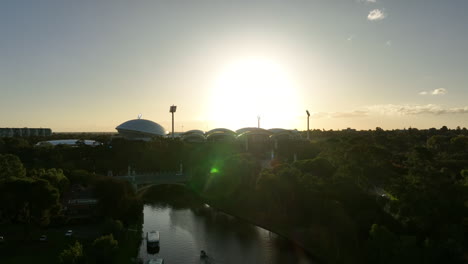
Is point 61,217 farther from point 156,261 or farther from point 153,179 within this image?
point 153,179

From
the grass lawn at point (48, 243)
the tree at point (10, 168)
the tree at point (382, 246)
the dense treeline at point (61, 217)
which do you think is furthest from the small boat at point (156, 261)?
the tree at point (10, 168)

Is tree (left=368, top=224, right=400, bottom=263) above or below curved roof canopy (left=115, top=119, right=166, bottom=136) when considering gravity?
below

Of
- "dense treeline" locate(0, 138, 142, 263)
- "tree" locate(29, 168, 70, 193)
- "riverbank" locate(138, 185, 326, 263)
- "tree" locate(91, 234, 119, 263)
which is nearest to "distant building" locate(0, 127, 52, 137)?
"riverbank" locate(138, 185, 326, 263)

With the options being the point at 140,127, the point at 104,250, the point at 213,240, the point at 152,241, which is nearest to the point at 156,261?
the point at 152,241

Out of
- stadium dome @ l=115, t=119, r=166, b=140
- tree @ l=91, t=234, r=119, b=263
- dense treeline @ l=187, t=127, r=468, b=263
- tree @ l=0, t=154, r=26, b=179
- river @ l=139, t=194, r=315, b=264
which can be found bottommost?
river @ l=139, t=194, r=315, b=264

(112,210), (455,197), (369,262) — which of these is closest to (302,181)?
(369,262)

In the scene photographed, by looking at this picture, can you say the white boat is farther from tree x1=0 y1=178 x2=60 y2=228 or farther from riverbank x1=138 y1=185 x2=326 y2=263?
riverbank x1=138 y1=185 x2=326 y2=263

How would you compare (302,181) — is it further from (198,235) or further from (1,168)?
(1,168)
